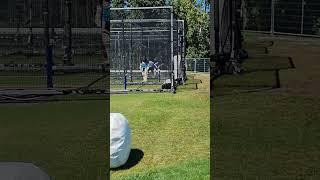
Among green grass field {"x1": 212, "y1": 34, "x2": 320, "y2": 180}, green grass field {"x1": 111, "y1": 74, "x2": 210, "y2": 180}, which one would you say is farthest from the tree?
green grass field {"x1": 212, "y1": 34, "x2": 320, "y2": 180}

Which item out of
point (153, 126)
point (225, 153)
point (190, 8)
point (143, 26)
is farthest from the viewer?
point (190, 8)

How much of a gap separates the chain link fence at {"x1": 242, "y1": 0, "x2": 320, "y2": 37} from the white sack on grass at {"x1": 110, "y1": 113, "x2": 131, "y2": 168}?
1.78 metres

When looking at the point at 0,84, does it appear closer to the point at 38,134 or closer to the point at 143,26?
the point at 38,134

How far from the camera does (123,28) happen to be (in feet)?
34.6

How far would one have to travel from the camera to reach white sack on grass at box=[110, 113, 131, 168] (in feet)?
14.9

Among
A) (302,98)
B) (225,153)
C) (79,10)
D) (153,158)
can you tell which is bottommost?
(153,158)

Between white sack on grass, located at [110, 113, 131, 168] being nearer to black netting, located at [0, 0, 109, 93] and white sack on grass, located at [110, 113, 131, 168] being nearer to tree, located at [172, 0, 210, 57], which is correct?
black netting, located at [0, 0, 109, 93]

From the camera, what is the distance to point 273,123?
364cm

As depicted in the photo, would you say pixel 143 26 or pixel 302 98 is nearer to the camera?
pixel 302 98

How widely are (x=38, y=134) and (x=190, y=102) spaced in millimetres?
3960

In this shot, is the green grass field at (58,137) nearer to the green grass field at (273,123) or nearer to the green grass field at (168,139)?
the green grass field at (168,139)

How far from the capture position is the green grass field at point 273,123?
339cm

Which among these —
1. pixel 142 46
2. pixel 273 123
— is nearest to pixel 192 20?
pixel 142 46

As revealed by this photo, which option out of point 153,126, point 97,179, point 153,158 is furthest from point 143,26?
point 97,179
